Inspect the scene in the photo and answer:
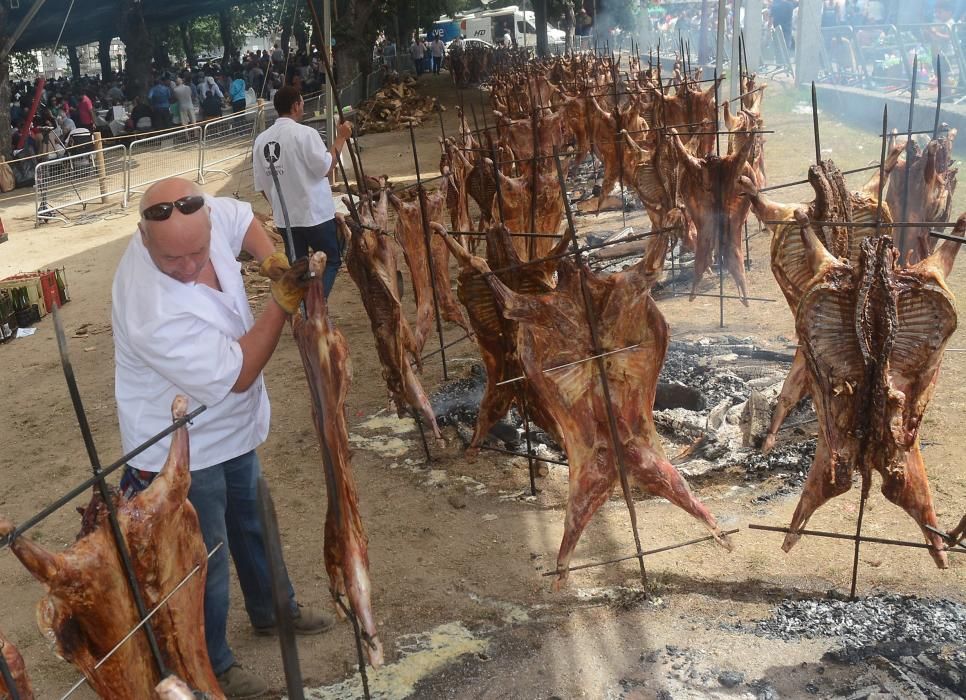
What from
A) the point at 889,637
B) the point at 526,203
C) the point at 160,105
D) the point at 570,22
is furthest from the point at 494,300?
the point at 570,22

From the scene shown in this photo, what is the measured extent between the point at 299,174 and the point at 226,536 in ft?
14.0

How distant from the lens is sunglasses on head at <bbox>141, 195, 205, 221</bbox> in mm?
3152

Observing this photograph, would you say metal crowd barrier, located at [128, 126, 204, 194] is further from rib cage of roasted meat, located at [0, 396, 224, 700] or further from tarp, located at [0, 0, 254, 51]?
rib cage of roasted meat, located at [0, 396, 224, 700]

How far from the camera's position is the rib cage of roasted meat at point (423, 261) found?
636 cm

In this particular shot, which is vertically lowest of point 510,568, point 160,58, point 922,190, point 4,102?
point 510,568

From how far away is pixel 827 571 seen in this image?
451 cm

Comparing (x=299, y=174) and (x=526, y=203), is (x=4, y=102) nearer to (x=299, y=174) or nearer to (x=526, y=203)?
(x=299, y=174)

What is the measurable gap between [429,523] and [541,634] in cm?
145

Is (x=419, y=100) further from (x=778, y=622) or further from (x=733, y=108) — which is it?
(x=778, y=622)

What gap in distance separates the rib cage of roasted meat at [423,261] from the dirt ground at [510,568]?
0.93 m

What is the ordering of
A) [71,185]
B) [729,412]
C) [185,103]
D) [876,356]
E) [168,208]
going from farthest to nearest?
1. [185,103]
2. [71,185]
3. [729,412]
4. [876,356]
5. [168,208]

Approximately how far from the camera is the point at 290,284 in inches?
116

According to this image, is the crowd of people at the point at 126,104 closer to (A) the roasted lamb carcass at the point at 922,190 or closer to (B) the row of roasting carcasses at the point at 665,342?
(A) the roasted lamb carcass at the point at 922,190

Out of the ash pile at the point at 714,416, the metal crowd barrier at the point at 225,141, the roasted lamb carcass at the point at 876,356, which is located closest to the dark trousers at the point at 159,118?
the metal crowd barrier at the point at 225,141
